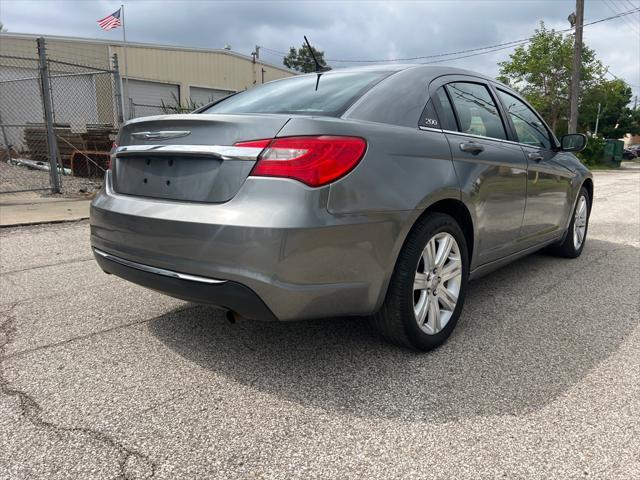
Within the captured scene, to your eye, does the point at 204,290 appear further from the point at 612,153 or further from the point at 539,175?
the point at 612,153

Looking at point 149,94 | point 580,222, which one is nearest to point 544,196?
point 580,222

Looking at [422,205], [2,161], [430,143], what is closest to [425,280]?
[422,205]

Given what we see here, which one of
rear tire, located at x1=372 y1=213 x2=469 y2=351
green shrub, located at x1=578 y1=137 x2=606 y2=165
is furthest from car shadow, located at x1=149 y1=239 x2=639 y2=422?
green shrub, located at x1=578 y1=137 x2=606 y2=165

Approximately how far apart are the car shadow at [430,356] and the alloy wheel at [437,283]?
0.19m

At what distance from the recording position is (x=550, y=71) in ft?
103

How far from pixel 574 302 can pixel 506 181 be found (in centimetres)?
112

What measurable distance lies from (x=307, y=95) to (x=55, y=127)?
11.1m

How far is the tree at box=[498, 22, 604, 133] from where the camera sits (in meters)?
30.9

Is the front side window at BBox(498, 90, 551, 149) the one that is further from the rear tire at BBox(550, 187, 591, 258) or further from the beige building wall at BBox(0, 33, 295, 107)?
Answer: the beige building wall at BBox(0, 33, 295, 107)

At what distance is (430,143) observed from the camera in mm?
2793

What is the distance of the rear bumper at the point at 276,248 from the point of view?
86.3 inches

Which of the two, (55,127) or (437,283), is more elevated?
(55,127)

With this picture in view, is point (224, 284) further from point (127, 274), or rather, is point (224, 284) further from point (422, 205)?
point (422, 205)

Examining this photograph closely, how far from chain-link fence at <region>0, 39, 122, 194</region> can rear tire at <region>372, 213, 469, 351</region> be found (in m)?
7.64
